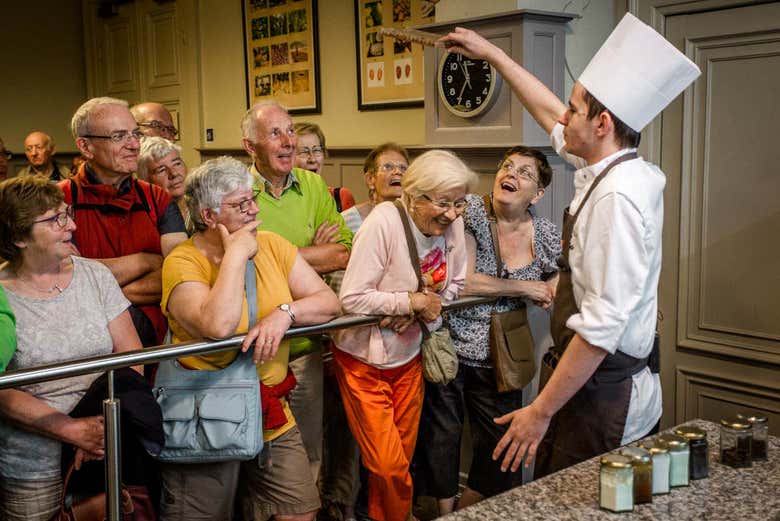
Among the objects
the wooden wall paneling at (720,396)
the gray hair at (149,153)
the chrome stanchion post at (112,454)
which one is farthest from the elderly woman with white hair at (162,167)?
the wooden wall paneling at (720,396)

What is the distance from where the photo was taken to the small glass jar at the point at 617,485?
154 centimetres

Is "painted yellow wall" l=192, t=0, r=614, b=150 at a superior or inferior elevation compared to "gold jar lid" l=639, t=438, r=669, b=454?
superior

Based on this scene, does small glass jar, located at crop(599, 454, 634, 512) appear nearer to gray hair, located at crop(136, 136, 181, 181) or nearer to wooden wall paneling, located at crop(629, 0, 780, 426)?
wooden wall paneling, located at crop(629, 0, 780, 426)

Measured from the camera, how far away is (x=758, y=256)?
3264 mm

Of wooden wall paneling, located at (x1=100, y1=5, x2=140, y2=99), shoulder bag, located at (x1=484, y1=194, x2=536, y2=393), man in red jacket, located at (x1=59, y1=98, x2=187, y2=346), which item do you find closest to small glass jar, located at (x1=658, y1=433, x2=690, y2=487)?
shoulder bag, located at (x1=484, y1=194, x2=536, y2=393)

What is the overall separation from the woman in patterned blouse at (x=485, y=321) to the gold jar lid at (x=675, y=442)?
1317 mm

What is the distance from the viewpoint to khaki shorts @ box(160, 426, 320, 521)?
2395 millimetres

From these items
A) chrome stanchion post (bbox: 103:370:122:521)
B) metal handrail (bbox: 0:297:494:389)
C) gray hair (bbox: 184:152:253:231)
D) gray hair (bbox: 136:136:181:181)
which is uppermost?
gray hair (bbox: 136:136:181:181)

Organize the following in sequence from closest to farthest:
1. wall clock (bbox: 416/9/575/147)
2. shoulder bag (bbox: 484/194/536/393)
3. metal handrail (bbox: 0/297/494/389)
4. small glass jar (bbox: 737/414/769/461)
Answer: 1. small glass jar (bbox: 737/414/769/461)
2. metal handrail (bbox: 0/297/494/389)
3. shoulder bag (bbox: 484/194/536/393)
4. wall clock (bbox: 416/9/575/147)

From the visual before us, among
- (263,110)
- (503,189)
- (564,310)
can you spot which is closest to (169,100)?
(263,110)

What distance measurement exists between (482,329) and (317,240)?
Answer: 2.28ft

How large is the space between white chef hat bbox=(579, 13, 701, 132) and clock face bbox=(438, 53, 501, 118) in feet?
5.04

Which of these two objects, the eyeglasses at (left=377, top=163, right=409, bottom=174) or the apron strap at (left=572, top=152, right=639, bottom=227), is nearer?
the apron strap at (left=572, top=152, right=639, bottom=227)

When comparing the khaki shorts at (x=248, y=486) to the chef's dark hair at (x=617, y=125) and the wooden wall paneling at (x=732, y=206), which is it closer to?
the chef's dark hair at (x=617, y=125)
